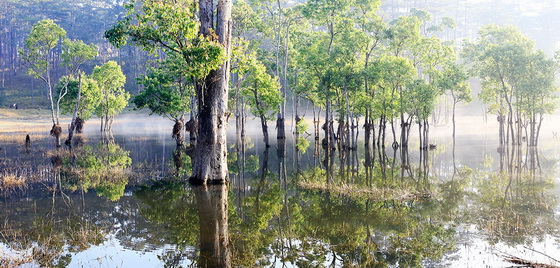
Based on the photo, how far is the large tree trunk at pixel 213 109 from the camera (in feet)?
60.3

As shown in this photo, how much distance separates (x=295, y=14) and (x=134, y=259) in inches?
1937

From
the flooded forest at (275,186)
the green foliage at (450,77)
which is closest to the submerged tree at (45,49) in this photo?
the flooded forest at (275,186)

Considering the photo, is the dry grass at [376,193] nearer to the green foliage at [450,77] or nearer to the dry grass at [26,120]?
the green foliage at [450,77]

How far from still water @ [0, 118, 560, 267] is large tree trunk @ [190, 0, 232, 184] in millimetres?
1143

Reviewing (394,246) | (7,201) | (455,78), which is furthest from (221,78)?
(455,78)

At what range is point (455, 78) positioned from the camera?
148 ft

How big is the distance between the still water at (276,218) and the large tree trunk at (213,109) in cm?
114

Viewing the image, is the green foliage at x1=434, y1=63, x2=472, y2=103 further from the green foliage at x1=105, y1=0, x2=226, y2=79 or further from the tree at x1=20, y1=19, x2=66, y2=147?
the tree at x1=20, y1=19, x2=66, y2=147

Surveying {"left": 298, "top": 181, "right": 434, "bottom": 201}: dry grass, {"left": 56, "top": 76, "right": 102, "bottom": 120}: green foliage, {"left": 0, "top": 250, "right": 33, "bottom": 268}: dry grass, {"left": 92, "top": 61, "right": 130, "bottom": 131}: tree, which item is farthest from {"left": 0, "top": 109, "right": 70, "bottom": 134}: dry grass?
{"left": 0, "top": 250, "right": 33, "bottom": 268}: dry grass

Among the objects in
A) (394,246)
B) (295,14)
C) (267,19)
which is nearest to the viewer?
(394,246)

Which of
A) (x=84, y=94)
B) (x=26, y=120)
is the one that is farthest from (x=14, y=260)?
(x=26, y=120)

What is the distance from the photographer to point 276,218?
1362 centimetres

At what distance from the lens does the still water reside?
9523 mm

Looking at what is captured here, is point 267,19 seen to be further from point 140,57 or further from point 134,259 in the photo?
point 140,57
